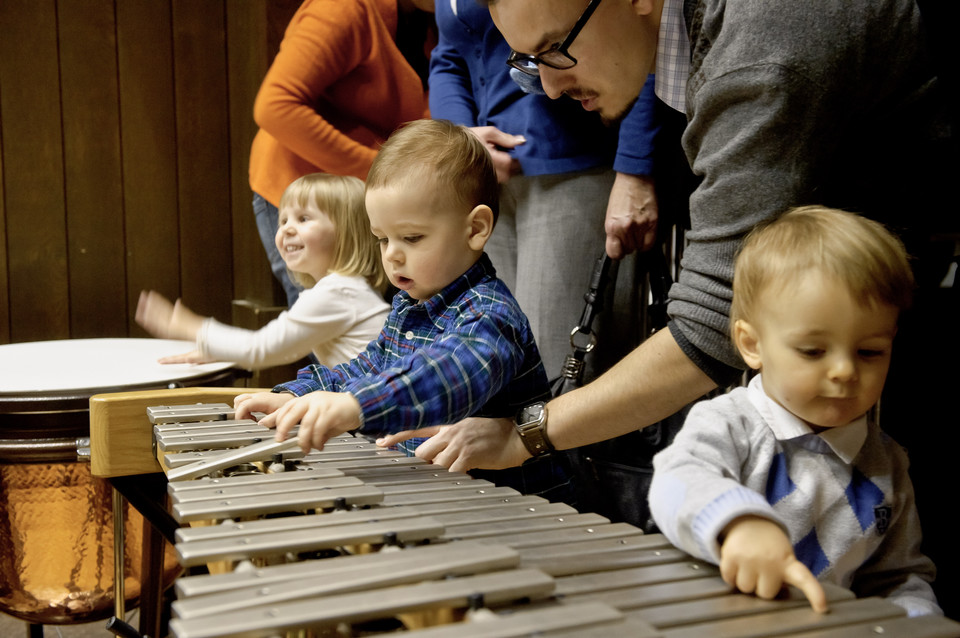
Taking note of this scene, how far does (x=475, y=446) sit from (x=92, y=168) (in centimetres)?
276

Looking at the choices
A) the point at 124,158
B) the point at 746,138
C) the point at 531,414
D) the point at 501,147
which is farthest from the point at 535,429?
the point at 124,158

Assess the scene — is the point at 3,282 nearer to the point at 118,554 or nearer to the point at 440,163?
the point at 118,554

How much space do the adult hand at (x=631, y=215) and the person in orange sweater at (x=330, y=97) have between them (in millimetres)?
1098

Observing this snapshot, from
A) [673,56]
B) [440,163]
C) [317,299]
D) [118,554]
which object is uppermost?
[673,56]

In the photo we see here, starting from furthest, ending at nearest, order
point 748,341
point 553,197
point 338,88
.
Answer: point 338,88 → point 553,197 → point 748,341

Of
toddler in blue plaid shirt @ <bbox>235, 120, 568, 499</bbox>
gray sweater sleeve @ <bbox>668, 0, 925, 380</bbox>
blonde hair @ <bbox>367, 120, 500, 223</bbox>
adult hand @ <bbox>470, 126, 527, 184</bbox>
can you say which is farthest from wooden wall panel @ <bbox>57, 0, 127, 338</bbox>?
gray sweater sleeve @ <bbox>668, 0, 925, 380</bbox>

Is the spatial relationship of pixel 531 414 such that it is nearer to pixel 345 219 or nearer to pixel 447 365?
pixel 447 365

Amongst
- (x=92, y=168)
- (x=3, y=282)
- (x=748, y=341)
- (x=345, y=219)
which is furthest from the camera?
(x=92, y=168)

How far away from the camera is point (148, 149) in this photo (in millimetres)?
3682

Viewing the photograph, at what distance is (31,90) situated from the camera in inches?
137

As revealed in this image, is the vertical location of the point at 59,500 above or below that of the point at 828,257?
below

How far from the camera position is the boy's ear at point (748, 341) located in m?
1.14

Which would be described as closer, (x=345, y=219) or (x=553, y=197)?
(x=553, y=197)

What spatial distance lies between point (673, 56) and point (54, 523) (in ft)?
5.07
